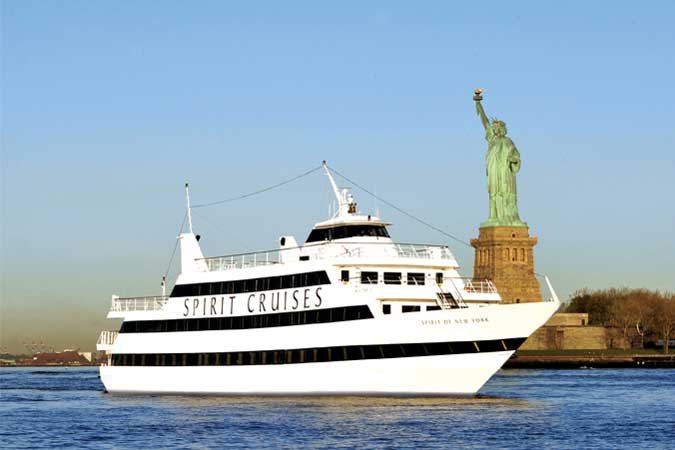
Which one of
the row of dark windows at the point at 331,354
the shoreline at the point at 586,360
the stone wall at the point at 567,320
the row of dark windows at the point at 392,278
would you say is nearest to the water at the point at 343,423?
the row of dark windows at the point at 331,354

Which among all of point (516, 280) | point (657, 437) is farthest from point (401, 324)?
point (516, 280)

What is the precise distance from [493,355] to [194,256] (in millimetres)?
18983

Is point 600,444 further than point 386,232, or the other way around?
point 386,232

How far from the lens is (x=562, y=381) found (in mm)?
85125

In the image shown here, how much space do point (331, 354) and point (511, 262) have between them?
85113mm

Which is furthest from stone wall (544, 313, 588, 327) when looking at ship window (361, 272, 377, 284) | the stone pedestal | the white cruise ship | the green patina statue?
ship window (361, 272, 377, 284)

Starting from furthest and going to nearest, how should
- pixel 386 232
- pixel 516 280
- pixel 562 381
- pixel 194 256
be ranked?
pixel 516 280 → pixel 562 381 → pixel 194 256 → pixel 386 232

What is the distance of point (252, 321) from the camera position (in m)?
58.8

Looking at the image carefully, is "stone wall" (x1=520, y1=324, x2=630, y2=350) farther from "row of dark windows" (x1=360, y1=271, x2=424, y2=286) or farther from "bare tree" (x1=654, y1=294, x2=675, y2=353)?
"row of dark windows" (x1=360, y1=271, x2=424, y2=286)

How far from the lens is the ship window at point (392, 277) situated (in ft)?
184

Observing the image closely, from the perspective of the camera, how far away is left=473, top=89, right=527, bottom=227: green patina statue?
138 m

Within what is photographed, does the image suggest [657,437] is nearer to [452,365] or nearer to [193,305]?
[452,365]

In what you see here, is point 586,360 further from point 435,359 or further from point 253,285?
point 435,359

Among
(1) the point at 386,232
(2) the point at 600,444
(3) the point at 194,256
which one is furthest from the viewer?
(3) the point at 194,256
